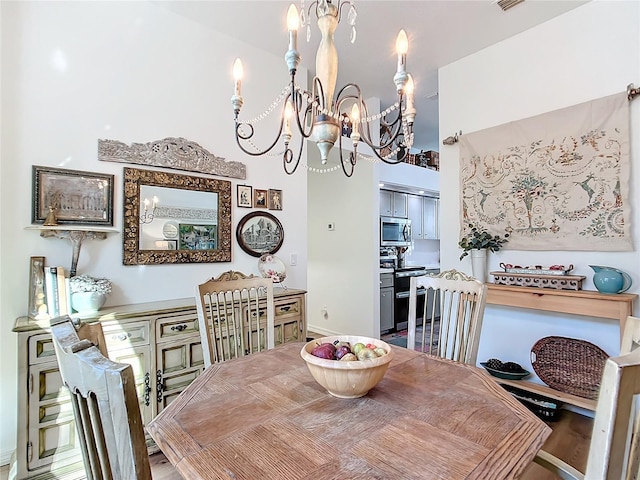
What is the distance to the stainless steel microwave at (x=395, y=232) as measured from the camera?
5059mm

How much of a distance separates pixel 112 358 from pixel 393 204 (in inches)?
170

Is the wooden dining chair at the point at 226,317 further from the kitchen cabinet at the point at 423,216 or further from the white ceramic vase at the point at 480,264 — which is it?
the kitchen cabinet at the point at 423,216

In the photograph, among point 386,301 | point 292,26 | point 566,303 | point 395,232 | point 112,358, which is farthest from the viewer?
point 395,232

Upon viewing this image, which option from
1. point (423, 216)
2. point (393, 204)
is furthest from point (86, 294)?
point (423, 216)

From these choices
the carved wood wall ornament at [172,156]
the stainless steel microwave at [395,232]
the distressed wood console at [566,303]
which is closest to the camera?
the distressed wood console at [566,303]

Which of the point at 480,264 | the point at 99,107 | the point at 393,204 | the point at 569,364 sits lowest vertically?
the point at 569,364

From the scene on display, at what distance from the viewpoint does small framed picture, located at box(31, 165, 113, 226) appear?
200 centimetres

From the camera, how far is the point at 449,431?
0.92 m

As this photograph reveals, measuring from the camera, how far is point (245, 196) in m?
2.97

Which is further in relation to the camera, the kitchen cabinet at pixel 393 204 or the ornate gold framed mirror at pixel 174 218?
the kitchen cabinet at pixel 393 204

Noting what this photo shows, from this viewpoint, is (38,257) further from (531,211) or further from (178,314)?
(531,211)

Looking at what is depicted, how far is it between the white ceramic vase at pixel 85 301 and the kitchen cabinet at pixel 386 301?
364 cm

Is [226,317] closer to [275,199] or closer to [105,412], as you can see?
[105,412]

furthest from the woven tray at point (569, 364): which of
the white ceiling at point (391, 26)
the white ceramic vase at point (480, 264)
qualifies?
the white ceiling at point (391, 26)
